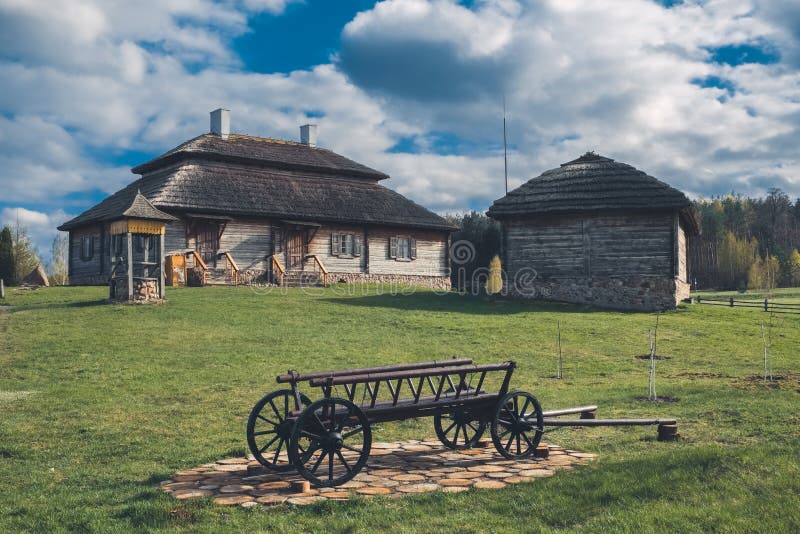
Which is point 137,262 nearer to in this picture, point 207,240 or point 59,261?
point 207,240

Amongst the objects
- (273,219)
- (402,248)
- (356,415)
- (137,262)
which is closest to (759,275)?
(402,248)

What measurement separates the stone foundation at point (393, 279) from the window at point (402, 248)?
922 millimetres

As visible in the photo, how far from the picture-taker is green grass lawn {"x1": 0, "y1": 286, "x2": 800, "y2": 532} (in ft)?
18.0

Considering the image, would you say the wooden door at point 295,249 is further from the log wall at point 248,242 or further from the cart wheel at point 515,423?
the cart wheel at point 515,423

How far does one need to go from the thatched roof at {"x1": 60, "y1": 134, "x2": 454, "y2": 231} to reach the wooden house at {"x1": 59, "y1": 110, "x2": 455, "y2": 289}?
6cm

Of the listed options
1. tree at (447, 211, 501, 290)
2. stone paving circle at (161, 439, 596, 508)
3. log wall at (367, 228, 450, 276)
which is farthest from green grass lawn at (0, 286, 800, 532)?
tree at (447, 211, 501, 290)

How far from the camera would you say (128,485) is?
6684 mm

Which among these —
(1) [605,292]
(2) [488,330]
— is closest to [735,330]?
(1) [605,292]

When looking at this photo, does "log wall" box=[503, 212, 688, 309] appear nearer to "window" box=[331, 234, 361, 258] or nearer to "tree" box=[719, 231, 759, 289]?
"window" box=[331, 234, 361, 258]

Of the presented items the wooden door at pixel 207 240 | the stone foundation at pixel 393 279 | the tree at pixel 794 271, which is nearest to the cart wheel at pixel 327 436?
the wooden door at pixel 207 240

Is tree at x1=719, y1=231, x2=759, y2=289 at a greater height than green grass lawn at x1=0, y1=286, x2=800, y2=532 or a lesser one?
greater

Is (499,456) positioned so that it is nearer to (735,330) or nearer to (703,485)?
(703,485)

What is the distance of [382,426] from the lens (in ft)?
31.8

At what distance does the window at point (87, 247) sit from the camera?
3277cm
